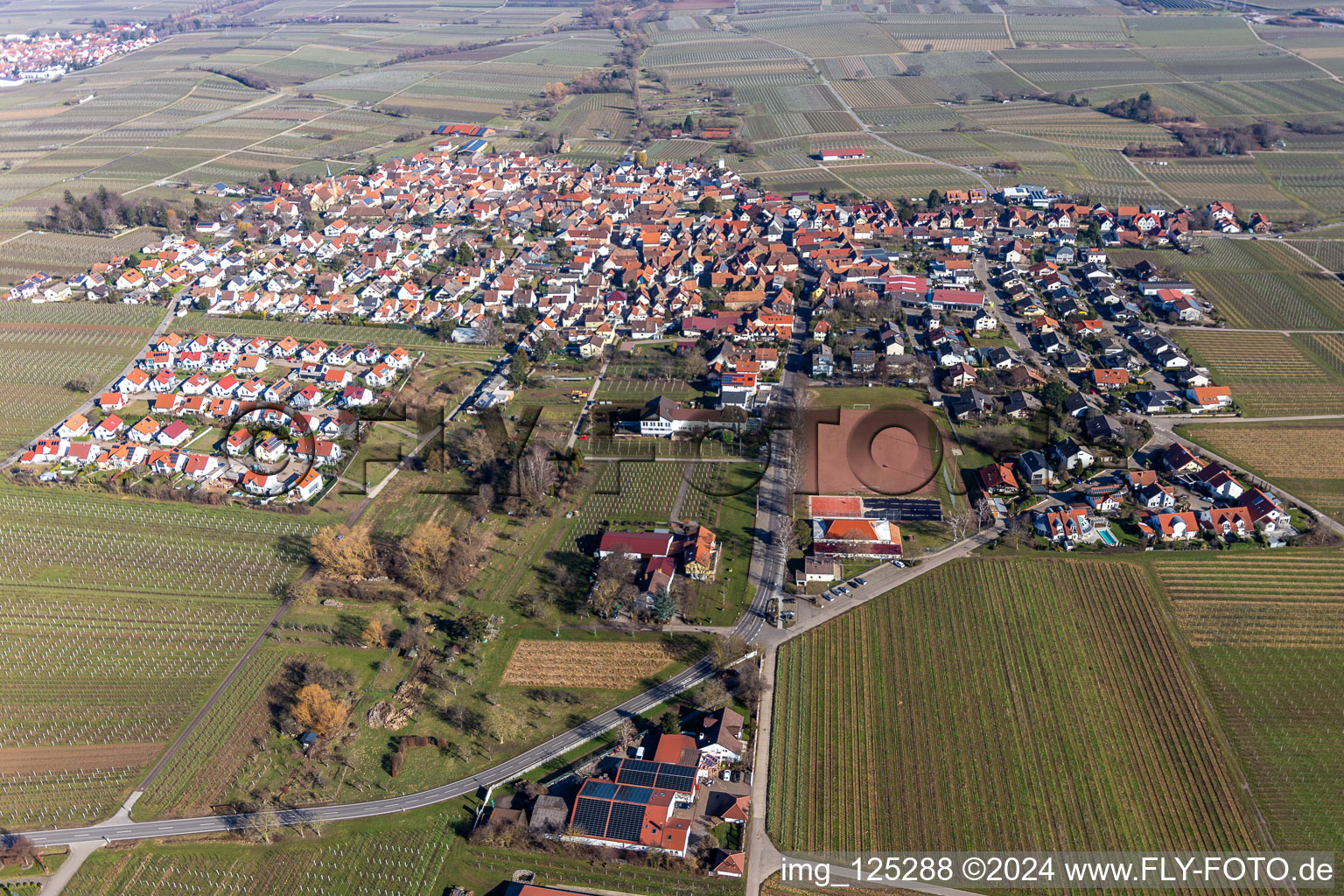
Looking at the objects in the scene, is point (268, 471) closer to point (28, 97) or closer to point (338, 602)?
point (338, 602)

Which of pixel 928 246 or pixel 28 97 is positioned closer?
pixel 928 246

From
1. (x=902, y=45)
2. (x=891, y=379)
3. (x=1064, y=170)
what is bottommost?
(x=891, y=379)

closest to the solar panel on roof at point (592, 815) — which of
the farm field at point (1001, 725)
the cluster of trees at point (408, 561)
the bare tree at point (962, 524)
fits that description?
the farm field at point (1001, 725)

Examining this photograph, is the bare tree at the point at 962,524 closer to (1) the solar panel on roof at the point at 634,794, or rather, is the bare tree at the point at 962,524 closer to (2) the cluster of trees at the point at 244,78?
(1) the solar panel on roof at the point at 634,794

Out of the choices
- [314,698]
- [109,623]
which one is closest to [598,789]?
[314,698]

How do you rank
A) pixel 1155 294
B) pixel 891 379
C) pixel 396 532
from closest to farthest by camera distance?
pixel 396 532 → pixel 891 379 → pixel 1155 294

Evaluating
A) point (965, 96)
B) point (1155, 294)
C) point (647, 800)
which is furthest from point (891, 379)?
point (965, 96)

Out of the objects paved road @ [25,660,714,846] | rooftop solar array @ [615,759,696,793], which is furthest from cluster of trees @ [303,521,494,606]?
rooftop solar array @ [615,759,696,793]
